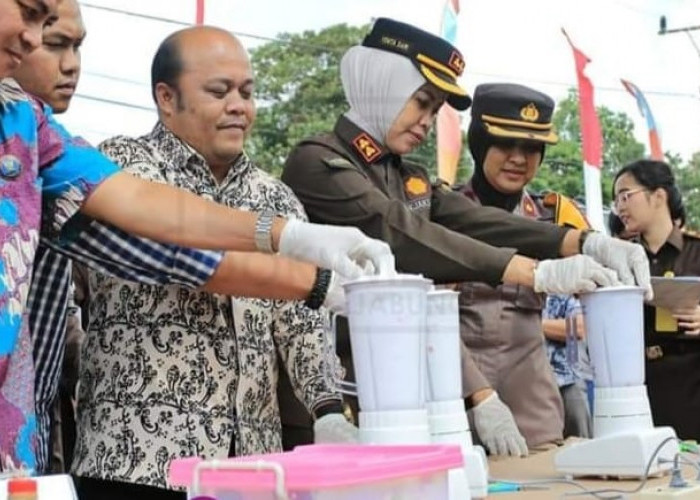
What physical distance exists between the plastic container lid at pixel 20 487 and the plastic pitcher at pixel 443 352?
659 mm

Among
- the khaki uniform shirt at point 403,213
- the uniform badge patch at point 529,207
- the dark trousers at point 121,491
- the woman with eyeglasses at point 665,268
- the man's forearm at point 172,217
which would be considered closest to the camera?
the man's forearm at point 172,217

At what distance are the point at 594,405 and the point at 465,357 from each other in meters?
0.20

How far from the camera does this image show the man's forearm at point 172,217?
1248mm

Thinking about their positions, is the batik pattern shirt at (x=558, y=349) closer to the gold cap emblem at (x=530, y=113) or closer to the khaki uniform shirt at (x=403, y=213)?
the gold cap emblem at (x=530, y=113)

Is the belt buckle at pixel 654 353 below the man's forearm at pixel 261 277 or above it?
below

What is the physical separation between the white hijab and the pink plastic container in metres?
0.84

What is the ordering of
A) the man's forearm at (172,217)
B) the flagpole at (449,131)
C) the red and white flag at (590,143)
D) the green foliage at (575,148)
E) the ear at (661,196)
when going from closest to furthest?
the man's forearm at (172,217)
the flagpole at (449,131)
the red and white flag at (590,143)
the ear at (661,196)
the green foliage at (575,148)

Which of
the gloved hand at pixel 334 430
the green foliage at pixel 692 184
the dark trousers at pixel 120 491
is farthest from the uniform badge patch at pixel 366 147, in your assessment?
the green foliage at pixel 692 184

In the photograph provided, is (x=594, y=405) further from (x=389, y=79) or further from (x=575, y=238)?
(x=389, y=79)

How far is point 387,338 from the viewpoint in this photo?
42.3 inches

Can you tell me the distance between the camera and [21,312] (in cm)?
111

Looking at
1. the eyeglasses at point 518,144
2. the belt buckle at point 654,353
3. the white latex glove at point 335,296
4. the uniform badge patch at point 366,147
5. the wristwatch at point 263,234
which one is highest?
the eyeglasses at point 518,144

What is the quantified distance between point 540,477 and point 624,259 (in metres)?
0.37

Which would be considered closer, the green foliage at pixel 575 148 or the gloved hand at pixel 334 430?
the gloved hand at pixel 334 430
